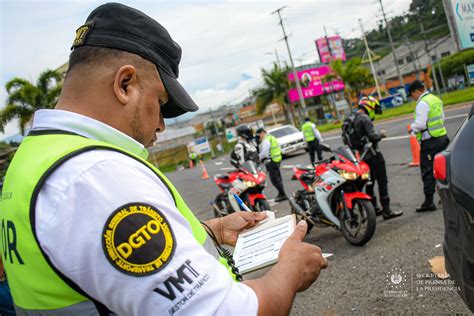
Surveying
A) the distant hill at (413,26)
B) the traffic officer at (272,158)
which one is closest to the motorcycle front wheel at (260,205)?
the traffic officer at (272,158)

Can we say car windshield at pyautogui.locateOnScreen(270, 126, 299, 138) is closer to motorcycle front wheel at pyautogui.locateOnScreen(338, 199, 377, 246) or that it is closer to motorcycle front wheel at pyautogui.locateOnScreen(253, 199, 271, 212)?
motorcycle front wheel at pyautogui.locateOnScreen(253, 199, 271, 212)

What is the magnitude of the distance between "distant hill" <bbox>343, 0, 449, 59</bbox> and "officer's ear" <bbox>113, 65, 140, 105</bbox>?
64345 millimetres

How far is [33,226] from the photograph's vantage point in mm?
1026

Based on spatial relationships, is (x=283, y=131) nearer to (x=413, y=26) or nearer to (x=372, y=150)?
(x=372, y=150)

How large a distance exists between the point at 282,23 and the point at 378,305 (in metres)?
43.1

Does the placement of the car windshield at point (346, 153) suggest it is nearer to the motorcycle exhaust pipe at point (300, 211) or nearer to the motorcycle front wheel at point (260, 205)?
the motorcycle exhaust pipe at point (300, 211)

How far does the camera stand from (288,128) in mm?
20094

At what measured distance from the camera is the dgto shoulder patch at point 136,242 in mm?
961

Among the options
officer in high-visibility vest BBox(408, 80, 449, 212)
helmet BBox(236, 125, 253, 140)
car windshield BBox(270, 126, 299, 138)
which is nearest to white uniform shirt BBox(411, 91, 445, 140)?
officer in high-visibility vest BBox(408, 80, 449, 212)

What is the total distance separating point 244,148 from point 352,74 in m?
40.1

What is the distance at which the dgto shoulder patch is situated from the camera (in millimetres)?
961

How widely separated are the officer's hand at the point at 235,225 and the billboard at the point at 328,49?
67807 millimetres

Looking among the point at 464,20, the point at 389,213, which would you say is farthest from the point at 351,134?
the point at 464,20

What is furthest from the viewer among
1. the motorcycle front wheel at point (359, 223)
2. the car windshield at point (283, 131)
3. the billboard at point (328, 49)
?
the billboard at point (328, 49)
